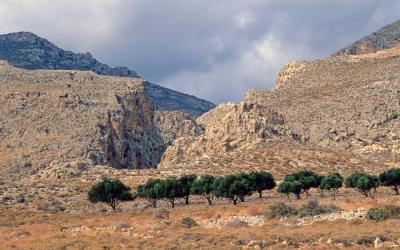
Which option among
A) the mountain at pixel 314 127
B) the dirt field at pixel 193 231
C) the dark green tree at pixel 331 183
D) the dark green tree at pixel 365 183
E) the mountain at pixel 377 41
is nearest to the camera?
the dirt field at pixel 193 231

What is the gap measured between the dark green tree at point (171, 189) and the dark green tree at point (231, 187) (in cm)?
360

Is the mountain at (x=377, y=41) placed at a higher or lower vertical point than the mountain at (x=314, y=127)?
higher

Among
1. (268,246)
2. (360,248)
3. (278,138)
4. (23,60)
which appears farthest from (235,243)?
(23,60)

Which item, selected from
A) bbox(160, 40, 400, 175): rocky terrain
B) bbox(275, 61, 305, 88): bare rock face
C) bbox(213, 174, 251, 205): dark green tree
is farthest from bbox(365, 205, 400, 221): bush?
bbox(275, 61, 305, 88): bare rock face

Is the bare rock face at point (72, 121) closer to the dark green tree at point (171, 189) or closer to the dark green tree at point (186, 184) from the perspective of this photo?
the dark green tree at point (186, 184)

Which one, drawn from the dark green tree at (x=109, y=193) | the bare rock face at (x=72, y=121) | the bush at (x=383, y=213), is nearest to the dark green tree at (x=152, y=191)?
the dark green tree at (x=109, y=193)

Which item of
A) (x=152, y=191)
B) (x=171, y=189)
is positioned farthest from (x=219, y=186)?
(x=152, y=191)

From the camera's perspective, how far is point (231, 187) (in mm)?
58031

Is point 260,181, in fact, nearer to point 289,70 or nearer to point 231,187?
point 231,187

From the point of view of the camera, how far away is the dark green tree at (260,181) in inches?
2470

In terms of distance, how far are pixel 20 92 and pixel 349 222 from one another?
80.9m

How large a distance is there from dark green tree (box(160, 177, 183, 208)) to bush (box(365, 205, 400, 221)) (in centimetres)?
2558

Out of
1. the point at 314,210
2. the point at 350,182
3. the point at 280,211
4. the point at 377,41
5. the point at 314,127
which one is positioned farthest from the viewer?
the point at 377,41

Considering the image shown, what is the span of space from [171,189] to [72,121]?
43.5 m
